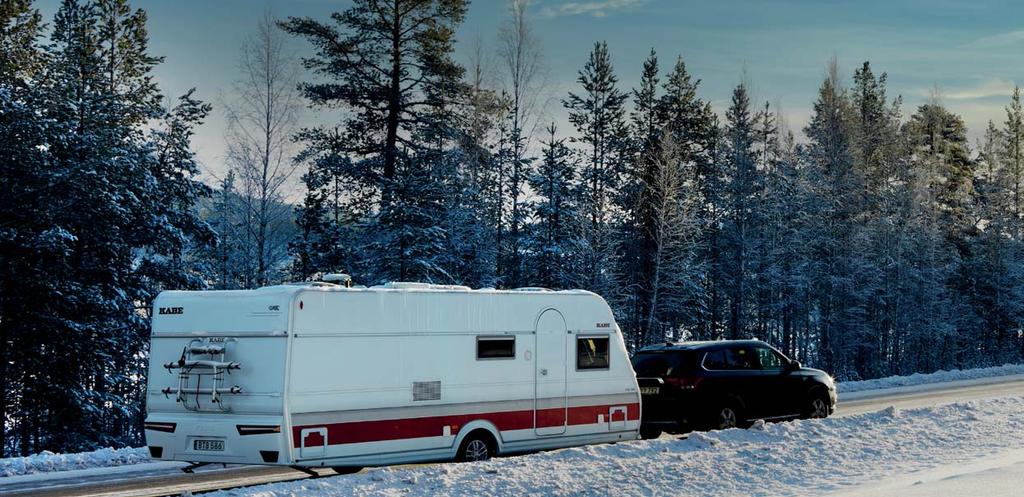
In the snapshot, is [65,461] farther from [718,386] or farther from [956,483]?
[956,483]

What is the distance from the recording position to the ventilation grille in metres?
12.6

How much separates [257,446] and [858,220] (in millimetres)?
46877

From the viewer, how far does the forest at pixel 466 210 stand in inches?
952

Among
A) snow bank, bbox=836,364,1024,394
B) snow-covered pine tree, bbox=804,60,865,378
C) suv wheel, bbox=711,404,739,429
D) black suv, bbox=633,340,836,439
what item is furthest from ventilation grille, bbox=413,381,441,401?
snow-covered pine tree, bbox=804,60,865,378

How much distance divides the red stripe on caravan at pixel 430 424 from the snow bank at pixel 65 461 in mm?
3309

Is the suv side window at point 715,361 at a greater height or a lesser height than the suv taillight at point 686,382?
greater

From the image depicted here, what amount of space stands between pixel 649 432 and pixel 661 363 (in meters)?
1.22

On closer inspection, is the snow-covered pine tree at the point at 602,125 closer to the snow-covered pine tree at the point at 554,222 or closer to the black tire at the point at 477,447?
the snow-covered pine tree at the point at 554,222

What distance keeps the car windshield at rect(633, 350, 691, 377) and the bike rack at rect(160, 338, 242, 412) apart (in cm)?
805

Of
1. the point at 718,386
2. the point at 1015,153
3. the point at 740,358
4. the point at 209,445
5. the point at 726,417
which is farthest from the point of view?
the point at 1015,153

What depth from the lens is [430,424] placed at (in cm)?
1262

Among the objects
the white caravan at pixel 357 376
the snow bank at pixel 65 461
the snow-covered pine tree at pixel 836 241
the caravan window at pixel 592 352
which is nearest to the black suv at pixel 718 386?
the caravan window at pixel 592 352

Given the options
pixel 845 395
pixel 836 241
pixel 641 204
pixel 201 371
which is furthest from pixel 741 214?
pixel 201 371

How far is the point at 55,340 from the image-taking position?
23.8 m
